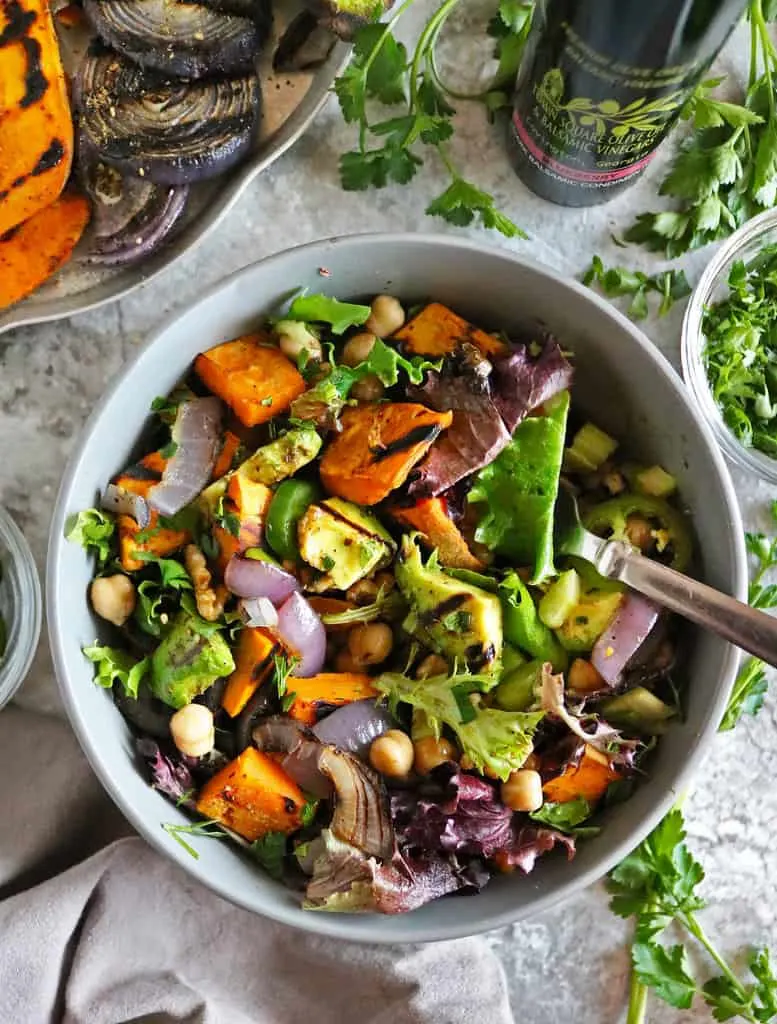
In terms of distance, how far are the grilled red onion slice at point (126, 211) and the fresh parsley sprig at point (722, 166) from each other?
24.2 inches

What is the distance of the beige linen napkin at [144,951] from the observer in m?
1.40

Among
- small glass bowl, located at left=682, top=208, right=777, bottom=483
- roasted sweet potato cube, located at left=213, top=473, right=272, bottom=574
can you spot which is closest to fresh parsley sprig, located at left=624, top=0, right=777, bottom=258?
small glass bowl, located at left=682, top=208, right=777, bottom=483

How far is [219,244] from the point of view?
1.47 meters

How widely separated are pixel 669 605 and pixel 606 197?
57 centimetres

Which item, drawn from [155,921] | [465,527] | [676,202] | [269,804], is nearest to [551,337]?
[465,527]

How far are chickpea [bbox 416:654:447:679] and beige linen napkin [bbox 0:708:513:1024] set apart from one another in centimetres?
39

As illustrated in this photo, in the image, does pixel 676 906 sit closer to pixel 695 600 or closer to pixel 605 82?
pixel 695 600

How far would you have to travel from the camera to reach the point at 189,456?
4.17ft

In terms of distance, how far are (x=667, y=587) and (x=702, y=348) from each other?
1.38 ft

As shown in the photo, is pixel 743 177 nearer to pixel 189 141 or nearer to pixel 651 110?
pixel 651 110

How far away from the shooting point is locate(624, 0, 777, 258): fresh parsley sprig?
1389mm

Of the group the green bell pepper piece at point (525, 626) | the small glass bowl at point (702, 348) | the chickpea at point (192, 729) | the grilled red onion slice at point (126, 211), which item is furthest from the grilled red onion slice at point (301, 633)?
the small glass bowl at point (702, 348)

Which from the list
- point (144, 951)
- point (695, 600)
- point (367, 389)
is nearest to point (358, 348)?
point (367, 389)

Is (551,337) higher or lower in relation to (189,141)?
lower
